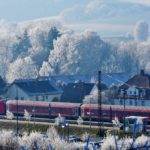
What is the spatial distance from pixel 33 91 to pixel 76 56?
17334mm

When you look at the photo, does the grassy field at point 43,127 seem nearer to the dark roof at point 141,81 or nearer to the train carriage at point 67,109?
the train carriage at point 67,109

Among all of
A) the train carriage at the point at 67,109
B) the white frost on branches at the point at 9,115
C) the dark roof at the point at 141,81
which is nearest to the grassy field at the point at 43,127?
the white frost on branches at the point at 9,115

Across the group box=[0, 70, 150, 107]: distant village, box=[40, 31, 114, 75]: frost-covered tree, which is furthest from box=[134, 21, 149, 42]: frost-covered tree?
box=[0, 70, 150, 107]: distant village

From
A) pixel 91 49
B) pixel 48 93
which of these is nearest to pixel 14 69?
pixel 91 49

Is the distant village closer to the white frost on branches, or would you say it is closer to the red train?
the red train

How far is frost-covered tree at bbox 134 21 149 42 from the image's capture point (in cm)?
7912

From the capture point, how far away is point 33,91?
33.2m

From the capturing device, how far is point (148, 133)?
72.5 ft

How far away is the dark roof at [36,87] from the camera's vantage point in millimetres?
33219

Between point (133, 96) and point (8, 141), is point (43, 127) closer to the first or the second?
point (8, 141)

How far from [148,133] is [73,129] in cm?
281

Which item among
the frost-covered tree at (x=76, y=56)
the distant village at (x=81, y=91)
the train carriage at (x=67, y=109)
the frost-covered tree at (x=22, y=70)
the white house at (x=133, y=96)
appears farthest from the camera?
the frost-covered tree at (x=76, y=56)

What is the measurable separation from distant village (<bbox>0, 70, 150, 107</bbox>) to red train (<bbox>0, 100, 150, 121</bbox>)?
1855 millimetres

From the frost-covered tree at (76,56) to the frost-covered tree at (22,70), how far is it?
742 millimetres
